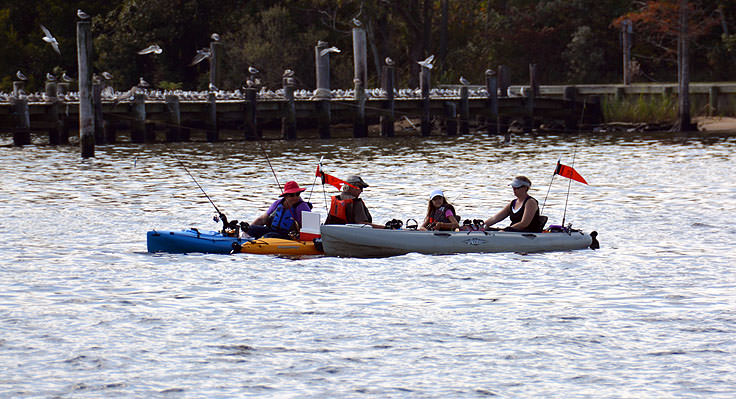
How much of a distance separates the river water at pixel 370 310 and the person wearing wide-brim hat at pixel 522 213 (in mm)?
515

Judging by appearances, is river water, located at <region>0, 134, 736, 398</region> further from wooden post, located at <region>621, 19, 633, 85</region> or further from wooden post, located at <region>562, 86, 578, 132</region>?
wooden post, located at <region>621, 19, 633, 85</region>

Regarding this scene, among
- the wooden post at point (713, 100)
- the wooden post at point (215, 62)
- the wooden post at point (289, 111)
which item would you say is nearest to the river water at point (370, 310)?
the wooden post at point (289, 111)

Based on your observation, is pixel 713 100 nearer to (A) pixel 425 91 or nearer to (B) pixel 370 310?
(A) pixel 425 91

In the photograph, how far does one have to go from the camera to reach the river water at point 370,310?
11.4 metres

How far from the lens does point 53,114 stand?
139ft

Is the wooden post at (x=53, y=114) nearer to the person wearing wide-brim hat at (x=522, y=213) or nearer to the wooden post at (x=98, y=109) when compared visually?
the wooden post at (x=98, y=109)

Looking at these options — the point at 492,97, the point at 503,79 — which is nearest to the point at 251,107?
the point at 492,97

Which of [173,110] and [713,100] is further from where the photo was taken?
[713,100]

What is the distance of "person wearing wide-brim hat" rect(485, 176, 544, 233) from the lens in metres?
17.7

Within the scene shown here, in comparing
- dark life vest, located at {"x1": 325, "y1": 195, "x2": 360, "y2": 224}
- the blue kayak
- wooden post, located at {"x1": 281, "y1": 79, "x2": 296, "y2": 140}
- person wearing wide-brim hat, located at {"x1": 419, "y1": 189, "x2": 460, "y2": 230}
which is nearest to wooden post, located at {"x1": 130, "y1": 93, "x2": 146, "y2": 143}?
wooden post, located at {"x1": 281, "y1": 79, "x2": 296, "y2": 140}

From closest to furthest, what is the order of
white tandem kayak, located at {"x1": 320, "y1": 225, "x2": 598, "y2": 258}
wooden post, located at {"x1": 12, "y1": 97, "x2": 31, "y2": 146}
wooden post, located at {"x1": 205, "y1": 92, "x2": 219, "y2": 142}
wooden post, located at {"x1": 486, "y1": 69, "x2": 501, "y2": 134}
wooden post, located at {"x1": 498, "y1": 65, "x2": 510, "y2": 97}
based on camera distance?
white tandem kayak, located at {"x1": 320, "y1": 225, "x2": 598, "y2": 258} < wooden post, located at {"x1": 12, "y1": 97, "x2": 31, "y2": 146} < wooden post, located at {"x1": 205, "y1": 92, "x2": 219, "y2": 142} < wooden post, located at {"x1": 486, "y1": 69, "x2": 501, "y2": 134} < wooden post, located at {"x1": 498, "y1": 65, "x2": 510, "y2": 97}

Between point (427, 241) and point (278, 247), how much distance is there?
7.18ft

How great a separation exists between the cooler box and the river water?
36 cm

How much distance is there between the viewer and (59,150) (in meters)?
42.3
